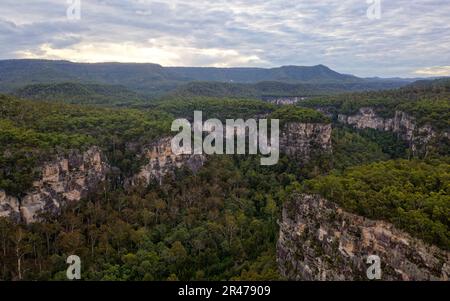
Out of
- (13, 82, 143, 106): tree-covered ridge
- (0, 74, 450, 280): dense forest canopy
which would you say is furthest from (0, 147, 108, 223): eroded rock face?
(13, 82, 143, 106): tree-covered ridge

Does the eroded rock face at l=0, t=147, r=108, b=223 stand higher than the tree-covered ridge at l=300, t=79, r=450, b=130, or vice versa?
the tree-covered ridge at l=300, t=79, r=450, b=130

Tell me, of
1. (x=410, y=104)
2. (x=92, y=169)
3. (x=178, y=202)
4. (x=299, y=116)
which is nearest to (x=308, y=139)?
(x=299, y=116)

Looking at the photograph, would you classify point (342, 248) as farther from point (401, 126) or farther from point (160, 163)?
point (401, 126)

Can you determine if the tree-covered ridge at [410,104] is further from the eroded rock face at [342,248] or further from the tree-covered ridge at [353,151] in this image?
the eroded rock face at [342,248]

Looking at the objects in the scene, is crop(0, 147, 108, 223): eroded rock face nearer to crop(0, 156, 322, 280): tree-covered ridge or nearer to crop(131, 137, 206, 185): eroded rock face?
crop(0, 156, 322, 280): tree-covered ridge

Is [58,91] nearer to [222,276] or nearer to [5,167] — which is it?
[5,167]

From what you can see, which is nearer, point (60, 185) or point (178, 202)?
point (60, 185)
